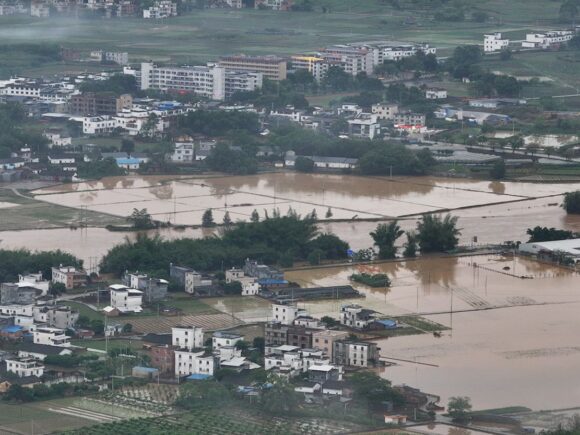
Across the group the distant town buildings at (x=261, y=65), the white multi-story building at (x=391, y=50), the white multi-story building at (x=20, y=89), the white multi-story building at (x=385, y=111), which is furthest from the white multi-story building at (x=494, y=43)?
the white multi-story building at (x=20, y=89)

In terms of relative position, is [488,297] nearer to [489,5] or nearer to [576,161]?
[576,161]

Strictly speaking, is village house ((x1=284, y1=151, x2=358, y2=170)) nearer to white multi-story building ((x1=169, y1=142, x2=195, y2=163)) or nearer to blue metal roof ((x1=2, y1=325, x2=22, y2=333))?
white multi-story building ((x1=169, y1=142, x2=195, y2=163))

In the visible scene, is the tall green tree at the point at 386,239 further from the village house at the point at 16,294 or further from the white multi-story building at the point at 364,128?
the white multi-story building at the point at 364,128

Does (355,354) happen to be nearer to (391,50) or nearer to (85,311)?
(85,311)

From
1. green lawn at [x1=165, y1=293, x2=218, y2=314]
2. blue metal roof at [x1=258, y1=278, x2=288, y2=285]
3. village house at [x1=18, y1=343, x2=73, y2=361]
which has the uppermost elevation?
village house at [x1=18, y1=343, x2=73, y2=361]

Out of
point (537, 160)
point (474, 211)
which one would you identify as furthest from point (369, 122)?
point (474, 211)

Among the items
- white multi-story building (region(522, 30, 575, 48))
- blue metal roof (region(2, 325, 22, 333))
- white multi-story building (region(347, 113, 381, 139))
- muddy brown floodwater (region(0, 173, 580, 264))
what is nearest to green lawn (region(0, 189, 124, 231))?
muddy brown floodwater (region(0, 173, 580, 264))
